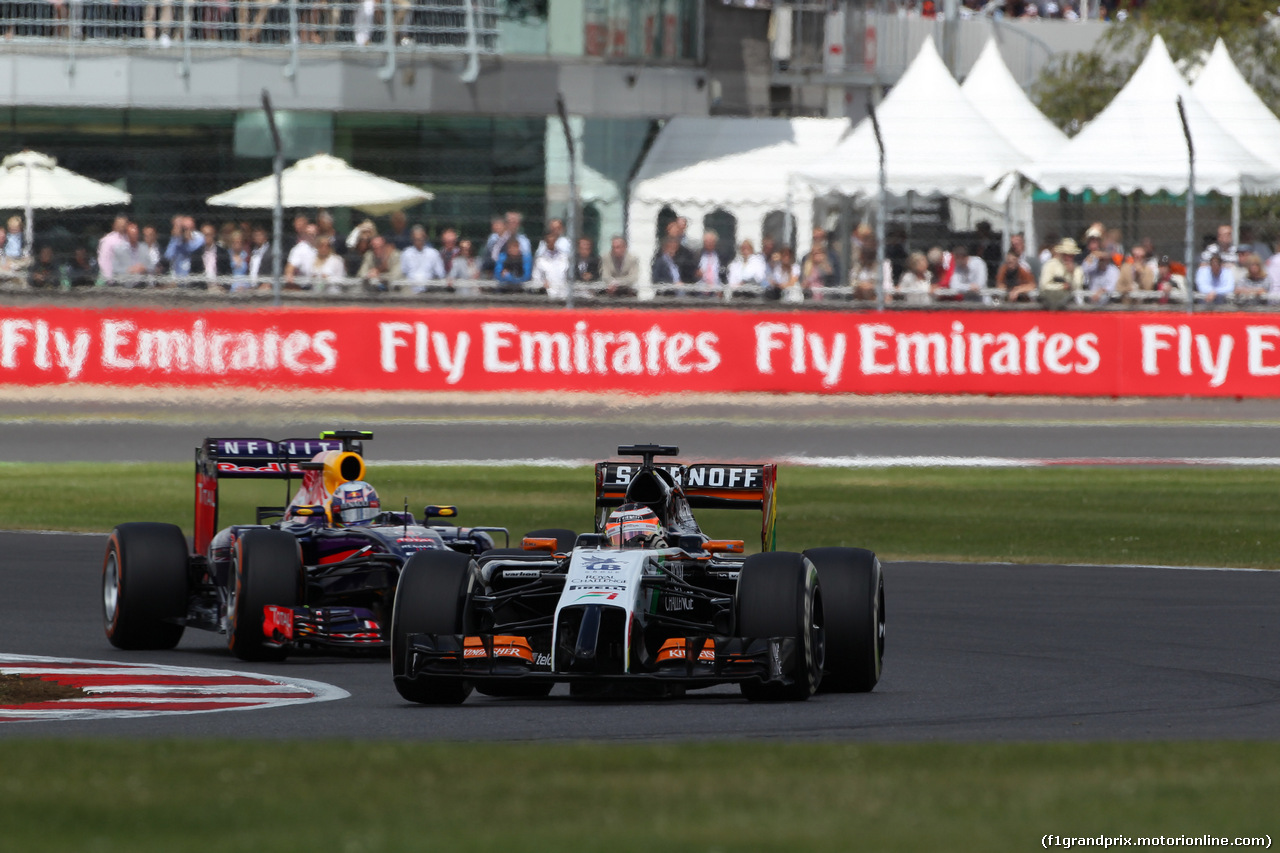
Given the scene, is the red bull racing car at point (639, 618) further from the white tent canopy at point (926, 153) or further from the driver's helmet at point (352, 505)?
the white tent canopy at point (926, 153)

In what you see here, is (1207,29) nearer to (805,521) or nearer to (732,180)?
(732,180)

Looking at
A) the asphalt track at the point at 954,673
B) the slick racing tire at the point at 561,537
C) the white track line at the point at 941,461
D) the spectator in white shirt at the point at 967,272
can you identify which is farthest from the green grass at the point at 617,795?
the spectator in white shirt at the point at 967,272

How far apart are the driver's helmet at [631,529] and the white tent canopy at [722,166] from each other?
21.2 metres

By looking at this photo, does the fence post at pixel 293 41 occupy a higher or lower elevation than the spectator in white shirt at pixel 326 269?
higher

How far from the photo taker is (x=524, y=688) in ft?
30.7

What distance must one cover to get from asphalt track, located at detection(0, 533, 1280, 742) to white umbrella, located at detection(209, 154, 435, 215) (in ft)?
47.3

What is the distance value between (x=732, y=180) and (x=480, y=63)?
169 inches

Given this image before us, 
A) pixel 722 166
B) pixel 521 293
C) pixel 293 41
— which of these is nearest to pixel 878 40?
pixel 722 166

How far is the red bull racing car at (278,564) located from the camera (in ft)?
33.2

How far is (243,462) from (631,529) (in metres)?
2.98

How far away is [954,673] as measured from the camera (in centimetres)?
984

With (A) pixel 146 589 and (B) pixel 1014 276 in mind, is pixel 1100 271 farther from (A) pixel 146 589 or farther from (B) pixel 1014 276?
(A) pixel 146 589

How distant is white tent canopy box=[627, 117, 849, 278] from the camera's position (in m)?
31.5

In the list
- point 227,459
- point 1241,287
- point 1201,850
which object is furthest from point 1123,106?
point 1201,850
